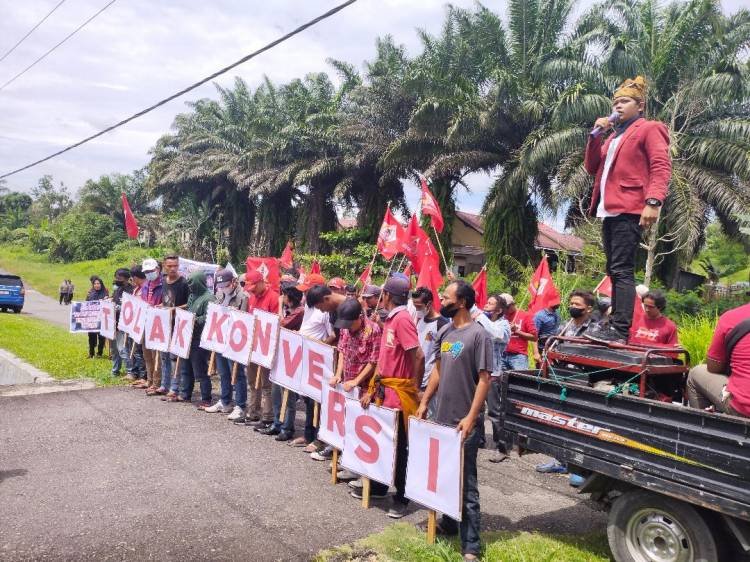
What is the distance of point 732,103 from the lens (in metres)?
17.1

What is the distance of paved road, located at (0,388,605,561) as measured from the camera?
15.0 feet

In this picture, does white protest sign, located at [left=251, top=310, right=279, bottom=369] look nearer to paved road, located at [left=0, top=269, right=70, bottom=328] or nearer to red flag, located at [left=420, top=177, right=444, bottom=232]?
red flag, located at [left=420, top=177, right=444, bottom=232]

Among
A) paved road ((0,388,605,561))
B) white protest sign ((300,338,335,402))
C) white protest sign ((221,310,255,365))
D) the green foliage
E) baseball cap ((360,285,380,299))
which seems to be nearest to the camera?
paved road ((0,388,605,561))

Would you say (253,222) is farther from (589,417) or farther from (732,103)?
(589,417)

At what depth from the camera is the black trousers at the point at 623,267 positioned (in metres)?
4.64

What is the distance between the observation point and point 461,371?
452 cm

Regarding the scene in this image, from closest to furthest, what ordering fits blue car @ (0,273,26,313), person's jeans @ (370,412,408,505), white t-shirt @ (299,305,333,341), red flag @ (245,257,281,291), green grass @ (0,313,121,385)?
person's jeans @ (370,412,408,505) < white t-shirt @ (299,305,333,341) < red flag @ (245,257,281,291) < green grass @ (0,313,121,385) < blue car @ (0,273,26,313)

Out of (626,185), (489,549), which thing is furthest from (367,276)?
(489,549)

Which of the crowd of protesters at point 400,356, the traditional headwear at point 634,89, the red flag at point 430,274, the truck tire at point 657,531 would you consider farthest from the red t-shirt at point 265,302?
the truck tire at point 657,531

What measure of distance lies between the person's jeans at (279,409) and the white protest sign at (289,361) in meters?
0.19

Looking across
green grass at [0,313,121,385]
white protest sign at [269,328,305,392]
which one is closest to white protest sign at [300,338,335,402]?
white protest sign at [269,328,305,392]

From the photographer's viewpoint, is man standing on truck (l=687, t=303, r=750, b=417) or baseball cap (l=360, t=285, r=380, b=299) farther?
baseball cap (l=360, t=285, r=380, b=299)

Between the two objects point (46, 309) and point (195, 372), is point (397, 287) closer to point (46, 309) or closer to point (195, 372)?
point (195, 372)

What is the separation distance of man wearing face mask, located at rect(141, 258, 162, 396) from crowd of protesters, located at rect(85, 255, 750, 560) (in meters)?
0.02
